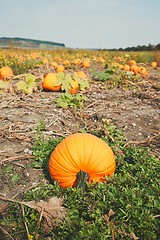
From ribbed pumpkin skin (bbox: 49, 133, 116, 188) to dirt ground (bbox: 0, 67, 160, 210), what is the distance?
0.26 m

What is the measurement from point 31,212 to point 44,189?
0.31 metres

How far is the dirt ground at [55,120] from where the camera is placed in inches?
127

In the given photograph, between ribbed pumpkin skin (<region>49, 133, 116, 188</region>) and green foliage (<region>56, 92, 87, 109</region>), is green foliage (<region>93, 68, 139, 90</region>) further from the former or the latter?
ribbed pumpkin skin (<region>49, 133, 116, 188</region>)

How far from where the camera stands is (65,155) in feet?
9.52

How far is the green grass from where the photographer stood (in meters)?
2.22

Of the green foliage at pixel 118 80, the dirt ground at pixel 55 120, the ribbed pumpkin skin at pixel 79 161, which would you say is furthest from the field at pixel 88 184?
the green foliage at pixel 118 80

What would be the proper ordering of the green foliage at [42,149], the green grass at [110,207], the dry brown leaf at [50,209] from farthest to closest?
1. the green foliage at [42,149]
2. the dry brown leaf at [50,209]
3. the green grass at [110,207]

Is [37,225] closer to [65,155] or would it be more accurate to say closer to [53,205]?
[53,205]

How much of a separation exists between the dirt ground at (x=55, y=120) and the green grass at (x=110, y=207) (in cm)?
26

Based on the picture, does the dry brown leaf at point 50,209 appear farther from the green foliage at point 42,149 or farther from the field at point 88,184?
the green foliage at point 42,149

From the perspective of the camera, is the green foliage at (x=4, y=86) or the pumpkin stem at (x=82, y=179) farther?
the green foliage at (x=4, y=86)

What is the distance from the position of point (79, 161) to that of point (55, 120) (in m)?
1.43

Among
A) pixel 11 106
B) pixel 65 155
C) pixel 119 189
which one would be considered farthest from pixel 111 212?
pixel 11 106

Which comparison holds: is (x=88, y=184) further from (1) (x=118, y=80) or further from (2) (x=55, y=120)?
(1) (x=118, y=80)
